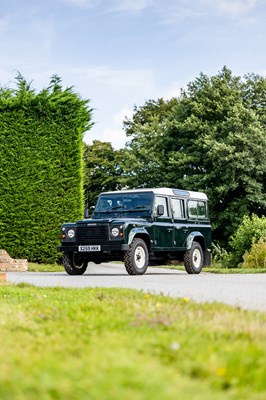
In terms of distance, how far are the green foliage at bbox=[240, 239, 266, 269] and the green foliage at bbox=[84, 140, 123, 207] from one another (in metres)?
28.4

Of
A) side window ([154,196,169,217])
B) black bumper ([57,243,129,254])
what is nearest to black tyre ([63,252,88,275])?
black bumper ([57,243,129,254])

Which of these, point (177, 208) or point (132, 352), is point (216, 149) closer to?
point (177, 208)

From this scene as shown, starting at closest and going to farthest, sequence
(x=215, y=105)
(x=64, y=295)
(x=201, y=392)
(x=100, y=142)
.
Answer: (x=201, y=392), (x=64, y=295), (x=215, y=105), (x=100, y=142)

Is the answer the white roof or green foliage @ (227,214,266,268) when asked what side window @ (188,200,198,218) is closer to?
the white roof

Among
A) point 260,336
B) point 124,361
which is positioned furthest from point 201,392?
point 260,336

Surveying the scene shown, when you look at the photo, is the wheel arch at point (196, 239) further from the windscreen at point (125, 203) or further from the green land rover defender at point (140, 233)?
the windscreen at point (125, 203)

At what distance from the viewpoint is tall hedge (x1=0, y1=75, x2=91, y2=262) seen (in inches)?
883

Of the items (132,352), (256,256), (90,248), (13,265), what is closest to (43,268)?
(13,265)

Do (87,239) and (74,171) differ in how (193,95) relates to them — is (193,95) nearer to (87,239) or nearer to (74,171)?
(74,171)

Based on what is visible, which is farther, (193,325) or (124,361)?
(193,325)

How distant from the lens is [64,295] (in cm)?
952

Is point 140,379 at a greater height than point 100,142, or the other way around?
point 100,142

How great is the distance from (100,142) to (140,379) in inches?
1990

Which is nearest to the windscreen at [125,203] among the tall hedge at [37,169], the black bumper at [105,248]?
the black bumper at [105,248]
